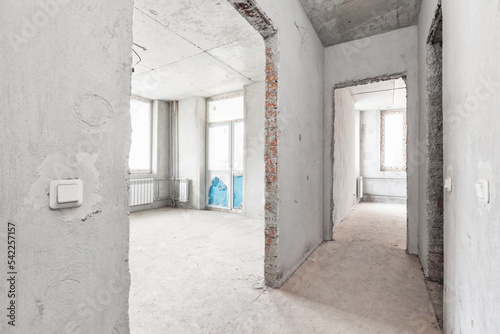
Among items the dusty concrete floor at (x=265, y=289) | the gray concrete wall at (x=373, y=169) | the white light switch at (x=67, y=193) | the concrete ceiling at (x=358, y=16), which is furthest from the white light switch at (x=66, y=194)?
the gray concrete wall at (x=373, y=169)

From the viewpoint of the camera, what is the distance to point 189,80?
4.64 meters

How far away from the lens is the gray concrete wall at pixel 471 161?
815 mm

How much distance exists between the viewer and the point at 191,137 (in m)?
5.79

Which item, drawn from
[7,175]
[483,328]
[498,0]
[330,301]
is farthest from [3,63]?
[330,301]

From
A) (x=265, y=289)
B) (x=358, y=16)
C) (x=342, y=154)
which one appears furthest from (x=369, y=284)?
(x=342, y=154)

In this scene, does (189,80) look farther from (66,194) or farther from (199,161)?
(66,194)

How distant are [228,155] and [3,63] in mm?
4888

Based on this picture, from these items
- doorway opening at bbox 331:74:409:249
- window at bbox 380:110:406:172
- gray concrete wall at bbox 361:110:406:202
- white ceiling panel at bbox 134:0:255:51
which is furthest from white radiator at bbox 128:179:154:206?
window at bbox 380:110:406:172

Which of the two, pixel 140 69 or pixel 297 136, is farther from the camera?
pixel 140 69

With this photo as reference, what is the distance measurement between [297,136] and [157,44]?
240 centimetres

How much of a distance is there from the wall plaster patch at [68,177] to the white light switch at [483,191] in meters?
1.39

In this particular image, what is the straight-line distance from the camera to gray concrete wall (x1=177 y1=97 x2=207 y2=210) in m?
5.70

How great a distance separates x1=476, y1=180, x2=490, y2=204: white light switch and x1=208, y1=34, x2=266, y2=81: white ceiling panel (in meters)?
2.98

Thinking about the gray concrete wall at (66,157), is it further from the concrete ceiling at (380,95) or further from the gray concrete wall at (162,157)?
the concrete ceiling at (380,95)
